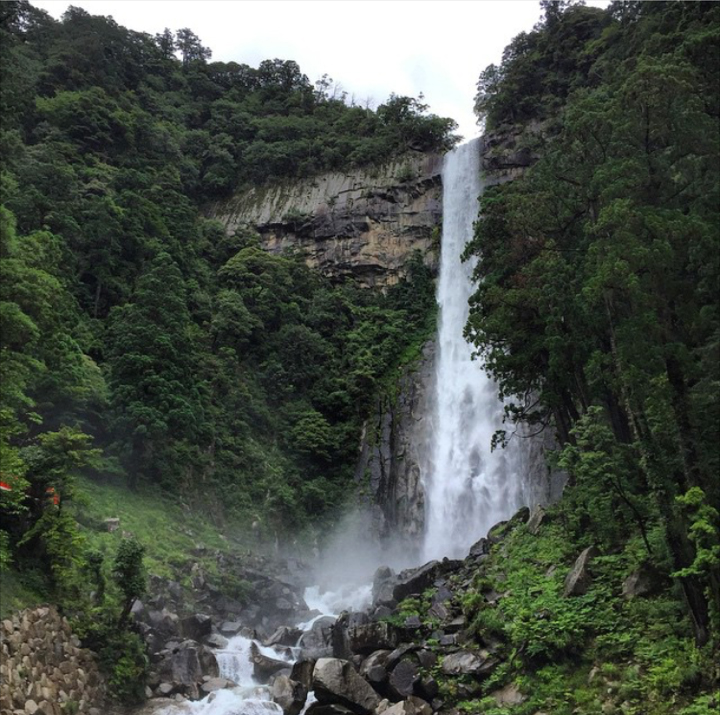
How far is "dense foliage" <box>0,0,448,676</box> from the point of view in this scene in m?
14.1

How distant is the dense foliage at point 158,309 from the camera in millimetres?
14070

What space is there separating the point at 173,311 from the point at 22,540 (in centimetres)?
1339

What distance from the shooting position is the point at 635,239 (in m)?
9.77

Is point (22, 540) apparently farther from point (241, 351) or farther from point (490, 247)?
point (241, 351)

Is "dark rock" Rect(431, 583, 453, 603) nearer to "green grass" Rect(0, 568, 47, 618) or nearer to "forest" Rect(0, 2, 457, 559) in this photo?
"green grass" Rect(0, 568, 47, 618)

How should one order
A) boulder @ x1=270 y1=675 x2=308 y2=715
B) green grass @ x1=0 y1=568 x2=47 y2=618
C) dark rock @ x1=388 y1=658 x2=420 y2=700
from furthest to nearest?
1. boulder @ x1=270 y1=675 x2=308 y2=715
2. green grass @ x1=0 y1=568 x2=47 y2=618
3. dark rock @ x1=388 y1=658 x2=420 y2=700

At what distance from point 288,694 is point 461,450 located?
1662 centimetres

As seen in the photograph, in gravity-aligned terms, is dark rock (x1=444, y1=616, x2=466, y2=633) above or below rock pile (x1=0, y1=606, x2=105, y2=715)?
above

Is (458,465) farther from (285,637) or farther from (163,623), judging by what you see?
(163,623)

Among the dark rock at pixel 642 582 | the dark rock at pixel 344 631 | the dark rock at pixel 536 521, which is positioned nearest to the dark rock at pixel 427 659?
the dark rock at pixel 344 631

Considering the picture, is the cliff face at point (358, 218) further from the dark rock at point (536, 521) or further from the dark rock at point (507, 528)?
the dark rock at point (536, 521)

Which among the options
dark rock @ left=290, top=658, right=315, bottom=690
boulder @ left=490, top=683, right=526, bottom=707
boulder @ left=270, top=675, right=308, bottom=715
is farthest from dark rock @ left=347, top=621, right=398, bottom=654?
boulder @ left=490, top=683, right=526, bottom=707

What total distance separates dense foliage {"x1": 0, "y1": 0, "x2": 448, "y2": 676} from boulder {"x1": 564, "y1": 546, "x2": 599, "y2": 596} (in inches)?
337

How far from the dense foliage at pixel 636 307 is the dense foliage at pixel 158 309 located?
32.9 feet
